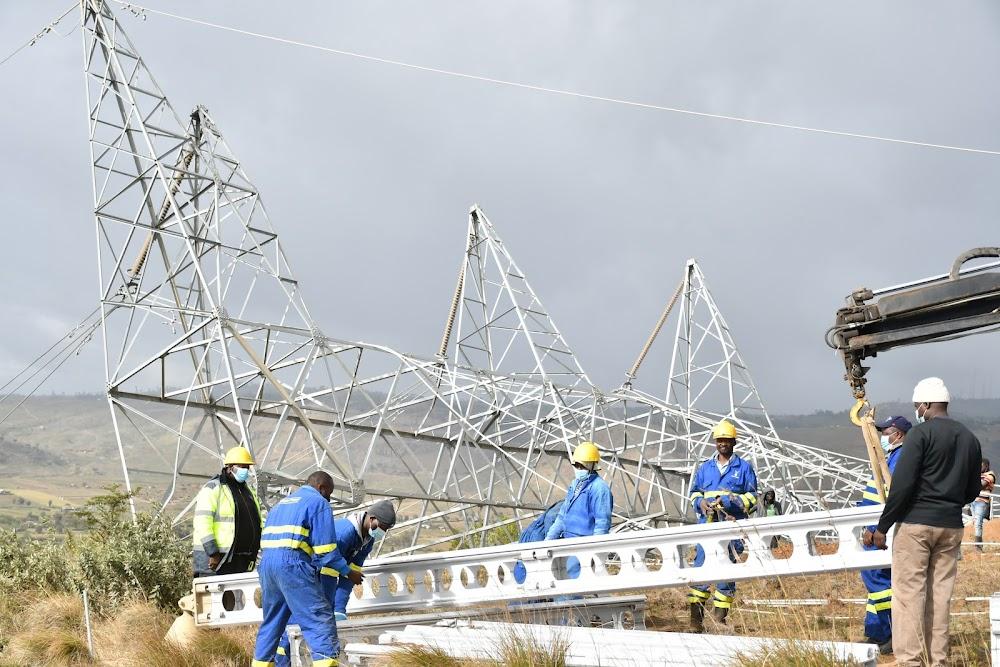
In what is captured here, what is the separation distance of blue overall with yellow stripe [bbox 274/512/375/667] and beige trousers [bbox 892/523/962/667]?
4.10 metres

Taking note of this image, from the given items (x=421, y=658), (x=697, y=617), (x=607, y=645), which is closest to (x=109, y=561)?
(x=421, y=658)

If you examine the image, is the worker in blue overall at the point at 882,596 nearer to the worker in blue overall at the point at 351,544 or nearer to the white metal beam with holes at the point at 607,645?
the white metal beam with holes at the point at 607,645

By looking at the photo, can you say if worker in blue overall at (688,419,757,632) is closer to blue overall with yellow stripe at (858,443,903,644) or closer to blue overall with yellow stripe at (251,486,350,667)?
blue overall with yellow stripe at (858,443,903,644)

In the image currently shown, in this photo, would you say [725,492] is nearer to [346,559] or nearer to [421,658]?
[346,559]

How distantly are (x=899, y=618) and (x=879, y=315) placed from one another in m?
1.91

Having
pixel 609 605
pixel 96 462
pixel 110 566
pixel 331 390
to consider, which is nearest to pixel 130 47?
pixel 331 390

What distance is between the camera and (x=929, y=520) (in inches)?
242

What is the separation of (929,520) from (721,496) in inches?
152

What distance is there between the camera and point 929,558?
6.25 m

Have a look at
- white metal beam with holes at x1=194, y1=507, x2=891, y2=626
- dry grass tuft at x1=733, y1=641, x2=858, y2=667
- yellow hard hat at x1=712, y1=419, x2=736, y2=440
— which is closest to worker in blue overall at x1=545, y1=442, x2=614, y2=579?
white metal beam with holes at x1=194, y1=507, x2=891, y2=626

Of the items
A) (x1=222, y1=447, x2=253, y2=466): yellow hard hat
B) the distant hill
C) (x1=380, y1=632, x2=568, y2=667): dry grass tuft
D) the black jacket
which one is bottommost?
(x1=380, y1=632, x2=568, y2=667): dry grass tuft

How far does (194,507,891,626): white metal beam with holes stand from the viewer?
7812 mm

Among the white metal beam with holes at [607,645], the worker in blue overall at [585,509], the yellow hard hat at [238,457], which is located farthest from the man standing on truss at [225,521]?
the worker in blue overall at [585,509]

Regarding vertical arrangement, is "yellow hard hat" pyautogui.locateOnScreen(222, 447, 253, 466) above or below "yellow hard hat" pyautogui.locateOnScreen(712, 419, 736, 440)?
above
